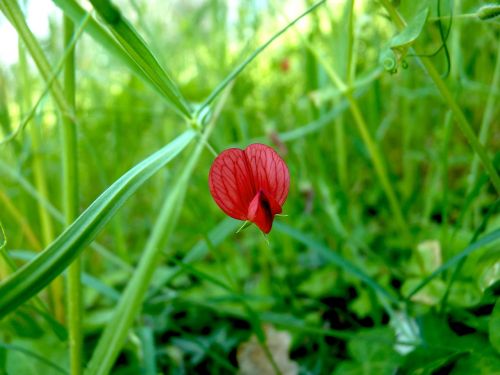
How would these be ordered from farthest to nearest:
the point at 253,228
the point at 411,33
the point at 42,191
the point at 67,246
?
the point at 253,228
the point at 42,191
the point at 411,33
the point at 67,246

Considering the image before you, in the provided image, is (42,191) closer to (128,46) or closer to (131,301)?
(131,301)

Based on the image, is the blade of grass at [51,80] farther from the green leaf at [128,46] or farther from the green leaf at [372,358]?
the green leaf at [372,358]

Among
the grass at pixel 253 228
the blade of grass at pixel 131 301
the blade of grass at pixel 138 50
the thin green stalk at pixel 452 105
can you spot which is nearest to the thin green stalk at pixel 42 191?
the grass at pixel 253 228

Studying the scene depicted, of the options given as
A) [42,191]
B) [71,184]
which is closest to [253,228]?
[42,191]

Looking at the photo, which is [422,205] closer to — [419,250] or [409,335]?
[419,250]

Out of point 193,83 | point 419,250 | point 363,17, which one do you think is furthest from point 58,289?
point 193,83

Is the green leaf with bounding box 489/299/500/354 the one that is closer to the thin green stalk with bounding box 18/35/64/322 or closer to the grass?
the grass

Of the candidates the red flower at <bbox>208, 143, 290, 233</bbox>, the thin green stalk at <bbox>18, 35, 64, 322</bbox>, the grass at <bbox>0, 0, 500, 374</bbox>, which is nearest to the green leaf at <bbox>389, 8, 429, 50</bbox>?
the grass at <bbox>0, 0, 500, 374</bbox>
